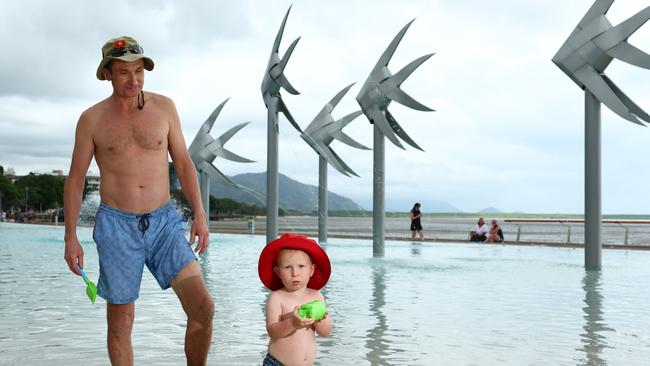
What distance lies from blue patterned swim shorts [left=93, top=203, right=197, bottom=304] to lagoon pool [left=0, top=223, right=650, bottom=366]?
1.40 meters

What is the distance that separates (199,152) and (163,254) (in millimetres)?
21321

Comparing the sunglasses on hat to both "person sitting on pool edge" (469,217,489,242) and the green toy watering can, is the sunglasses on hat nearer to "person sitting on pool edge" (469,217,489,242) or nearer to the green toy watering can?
the green toy watering can

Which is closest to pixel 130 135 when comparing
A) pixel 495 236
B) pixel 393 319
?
pixel 393 319

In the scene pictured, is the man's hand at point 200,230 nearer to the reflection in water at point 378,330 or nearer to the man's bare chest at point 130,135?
the man's bare chest at point 130,135

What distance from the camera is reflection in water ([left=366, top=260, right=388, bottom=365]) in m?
5.50

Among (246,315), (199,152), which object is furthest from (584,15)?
(199,152)

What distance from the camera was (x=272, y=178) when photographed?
64.1 ft

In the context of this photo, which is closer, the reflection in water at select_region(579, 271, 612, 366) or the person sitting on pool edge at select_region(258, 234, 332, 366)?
the person sitting on pool edge at select_region(258, 234, 332, 366)

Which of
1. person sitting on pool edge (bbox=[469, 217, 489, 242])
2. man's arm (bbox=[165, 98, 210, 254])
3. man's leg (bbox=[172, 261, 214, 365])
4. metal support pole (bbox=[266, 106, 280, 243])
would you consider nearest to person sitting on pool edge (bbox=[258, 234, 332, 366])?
man's leg (bbox=[172, 261, 214, 365])

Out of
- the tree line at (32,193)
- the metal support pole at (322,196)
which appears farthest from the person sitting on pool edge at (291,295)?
the tree line at (32,193)

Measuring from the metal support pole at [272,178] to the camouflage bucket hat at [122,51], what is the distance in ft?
50.9

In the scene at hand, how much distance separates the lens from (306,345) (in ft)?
10.8

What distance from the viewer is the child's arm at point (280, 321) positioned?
9.84 ft

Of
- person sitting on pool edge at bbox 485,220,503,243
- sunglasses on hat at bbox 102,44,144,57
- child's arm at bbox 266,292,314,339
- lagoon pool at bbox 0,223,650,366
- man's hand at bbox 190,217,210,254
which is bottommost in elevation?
lagoon pool at bbox 0,223,650,366
